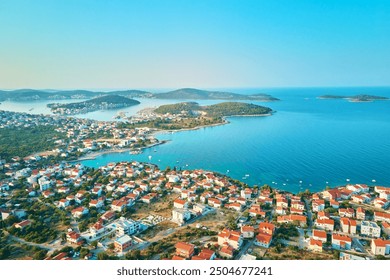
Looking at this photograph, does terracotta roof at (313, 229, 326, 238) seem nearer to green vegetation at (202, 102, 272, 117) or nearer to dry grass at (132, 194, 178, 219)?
dry grass at (132, 194, 178, 219)

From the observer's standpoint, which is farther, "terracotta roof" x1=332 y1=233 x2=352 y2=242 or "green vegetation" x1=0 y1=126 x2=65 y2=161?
"green vegetation" x1=0 y1=126 x2=65 y2=161

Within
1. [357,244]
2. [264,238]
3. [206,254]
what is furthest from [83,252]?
[357,244]

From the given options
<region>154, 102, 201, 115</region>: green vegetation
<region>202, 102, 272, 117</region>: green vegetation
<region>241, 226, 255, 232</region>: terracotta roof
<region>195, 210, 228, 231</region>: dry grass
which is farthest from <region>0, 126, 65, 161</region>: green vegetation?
<region>202, 102, 272, 117</region>: green vegetation

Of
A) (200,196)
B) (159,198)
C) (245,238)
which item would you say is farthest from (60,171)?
(245,238)

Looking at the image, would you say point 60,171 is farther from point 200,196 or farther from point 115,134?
point 115,134

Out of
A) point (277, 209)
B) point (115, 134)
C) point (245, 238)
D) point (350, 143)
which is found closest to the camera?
point (245, 238)
